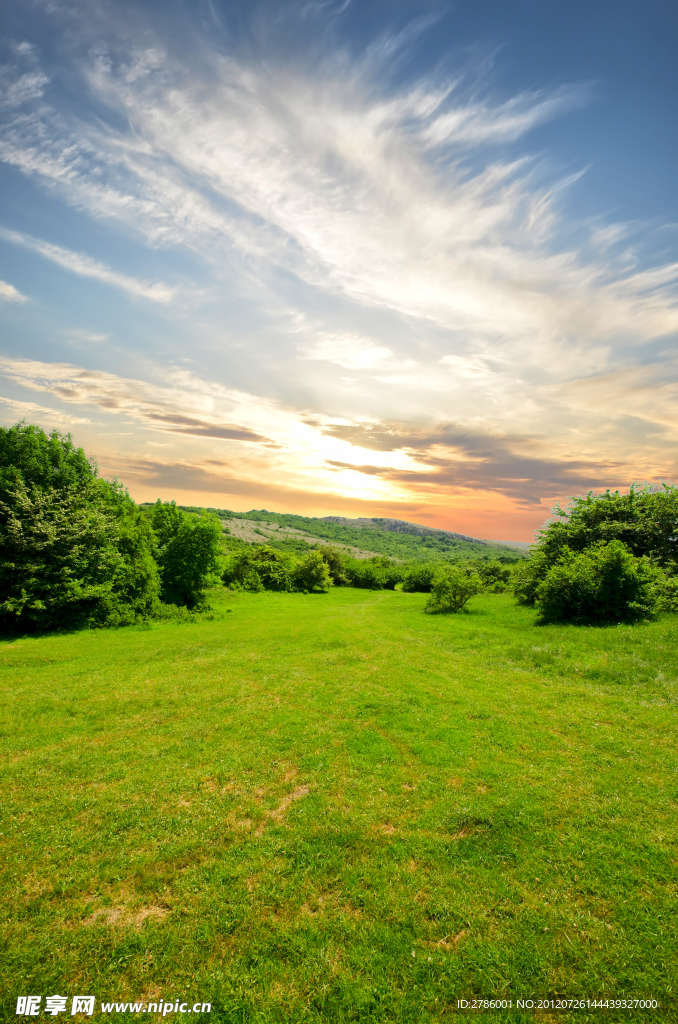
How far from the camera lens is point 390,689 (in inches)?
701

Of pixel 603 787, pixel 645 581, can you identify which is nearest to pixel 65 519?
pixel 603 787

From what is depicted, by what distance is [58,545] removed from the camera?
100 ft

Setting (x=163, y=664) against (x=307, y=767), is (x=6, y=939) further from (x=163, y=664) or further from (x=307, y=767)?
(x=163, y=664)

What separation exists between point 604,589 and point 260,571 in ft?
248

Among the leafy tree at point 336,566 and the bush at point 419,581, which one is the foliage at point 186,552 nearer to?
the bush at point 419,581

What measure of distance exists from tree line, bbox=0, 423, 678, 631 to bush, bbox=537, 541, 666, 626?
0.07 metres

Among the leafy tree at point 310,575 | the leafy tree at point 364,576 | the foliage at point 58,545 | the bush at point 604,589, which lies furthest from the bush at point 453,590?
the leafy tree at point 364,576

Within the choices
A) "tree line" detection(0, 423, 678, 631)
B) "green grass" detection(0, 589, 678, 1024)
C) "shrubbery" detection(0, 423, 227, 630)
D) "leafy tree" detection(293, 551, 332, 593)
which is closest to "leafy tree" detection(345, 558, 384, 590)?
"leafy tree" detection(293, 551, 332, 593)

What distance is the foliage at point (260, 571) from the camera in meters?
86.2

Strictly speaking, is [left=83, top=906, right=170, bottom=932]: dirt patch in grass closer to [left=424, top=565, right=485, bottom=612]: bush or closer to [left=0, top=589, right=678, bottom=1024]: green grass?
[left=0, top=589, right=678, bottom=1024]: green grass

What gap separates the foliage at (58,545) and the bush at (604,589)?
37.4m

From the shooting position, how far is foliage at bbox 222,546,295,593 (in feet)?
283

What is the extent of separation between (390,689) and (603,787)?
30.0ft

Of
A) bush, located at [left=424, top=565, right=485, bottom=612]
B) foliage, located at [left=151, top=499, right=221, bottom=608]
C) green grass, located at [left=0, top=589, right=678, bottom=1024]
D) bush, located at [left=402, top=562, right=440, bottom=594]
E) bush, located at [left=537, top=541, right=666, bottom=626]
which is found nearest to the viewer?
green grass, located at [left=0, top=589, right=678, bottom=1024]
